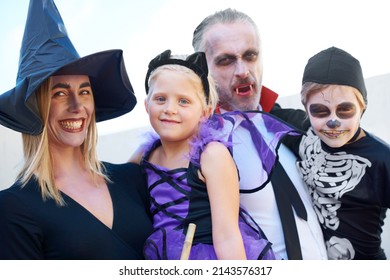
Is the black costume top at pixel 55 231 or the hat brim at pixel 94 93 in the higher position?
the hat brim at pixel 94 93

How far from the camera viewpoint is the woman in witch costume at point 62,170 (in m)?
1.57

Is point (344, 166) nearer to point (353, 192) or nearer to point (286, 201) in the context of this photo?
point (353, 192)

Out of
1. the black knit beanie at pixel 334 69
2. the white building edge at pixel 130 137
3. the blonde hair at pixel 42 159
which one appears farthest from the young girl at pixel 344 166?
the white building edge at pixel 130 137

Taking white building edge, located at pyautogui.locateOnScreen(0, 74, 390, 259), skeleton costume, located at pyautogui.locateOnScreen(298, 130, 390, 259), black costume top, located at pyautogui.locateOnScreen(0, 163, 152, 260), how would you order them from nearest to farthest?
black costume top, located at pyautogui.locateOnScreen(0, 163, 152, 260)
skeleton costume, located at pyautogui.locateOnScreen(298, 130, 390, 259)
white building edge, located at pyautogui.locateOnScreen(0, 74, 390, 259)

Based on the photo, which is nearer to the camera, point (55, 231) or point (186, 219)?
point (55, 231)

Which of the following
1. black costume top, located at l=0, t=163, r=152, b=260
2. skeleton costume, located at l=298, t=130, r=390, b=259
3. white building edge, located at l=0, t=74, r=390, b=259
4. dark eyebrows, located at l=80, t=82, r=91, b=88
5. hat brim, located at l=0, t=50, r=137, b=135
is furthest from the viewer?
white building edge, located at l=0, t=74, r=390, b=259

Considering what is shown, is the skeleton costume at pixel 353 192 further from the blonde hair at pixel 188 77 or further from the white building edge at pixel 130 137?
the white building edge at pixel 130 137

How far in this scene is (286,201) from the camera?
74.8 inches

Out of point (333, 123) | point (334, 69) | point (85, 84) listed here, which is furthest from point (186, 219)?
point (334, 69)

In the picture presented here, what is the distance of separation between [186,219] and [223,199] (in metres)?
0.15

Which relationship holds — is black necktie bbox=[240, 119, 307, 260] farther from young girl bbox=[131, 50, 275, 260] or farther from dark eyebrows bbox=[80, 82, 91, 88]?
dark eyebrows bbox=[80, 82, 91, 88]

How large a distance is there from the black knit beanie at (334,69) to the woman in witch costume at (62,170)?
2.34ft

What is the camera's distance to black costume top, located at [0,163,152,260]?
1.56 meters

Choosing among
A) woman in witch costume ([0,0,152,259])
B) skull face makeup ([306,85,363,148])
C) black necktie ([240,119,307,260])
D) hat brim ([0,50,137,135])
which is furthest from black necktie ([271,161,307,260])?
hat brim ([0,50,137,135])
